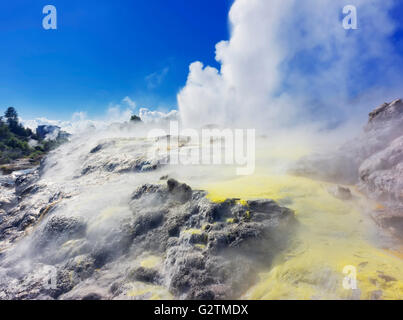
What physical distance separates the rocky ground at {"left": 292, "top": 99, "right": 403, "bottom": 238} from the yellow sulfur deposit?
898 millimetres

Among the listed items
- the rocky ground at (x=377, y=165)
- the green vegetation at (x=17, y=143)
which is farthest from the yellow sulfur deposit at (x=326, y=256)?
the green vegetation at (x=17, y=143)

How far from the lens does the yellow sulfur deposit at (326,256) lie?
5.60 metres

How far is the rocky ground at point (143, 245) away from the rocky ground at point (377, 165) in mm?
5210

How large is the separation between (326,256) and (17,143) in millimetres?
76507

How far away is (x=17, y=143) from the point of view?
60.6 meters

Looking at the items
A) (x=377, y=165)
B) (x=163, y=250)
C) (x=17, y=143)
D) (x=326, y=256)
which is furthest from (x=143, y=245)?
(x=17, y=143)

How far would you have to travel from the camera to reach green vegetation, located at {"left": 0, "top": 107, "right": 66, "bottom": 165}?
177 feet

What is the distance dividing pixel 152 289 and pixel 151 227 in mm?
2989

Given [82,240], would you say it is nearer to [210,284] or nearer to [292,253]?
[210,284]

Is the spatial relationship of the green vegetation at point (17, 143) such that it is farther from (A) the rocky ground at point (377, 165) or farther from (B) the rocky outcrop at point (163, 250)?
(A) the rocky ground at point (377, 165)

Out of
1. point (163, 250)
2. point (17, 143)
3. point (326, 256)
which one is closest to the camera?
point (326, 256)

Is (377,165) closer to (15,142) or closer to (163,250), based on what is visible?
(163,250)

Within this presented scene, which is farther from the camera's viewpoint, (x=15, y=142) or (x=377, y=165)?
(x=15, y=142)

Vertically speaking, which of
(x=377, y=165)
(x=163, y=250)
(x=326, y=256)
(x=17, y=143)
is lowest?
(x=163, y=250)
